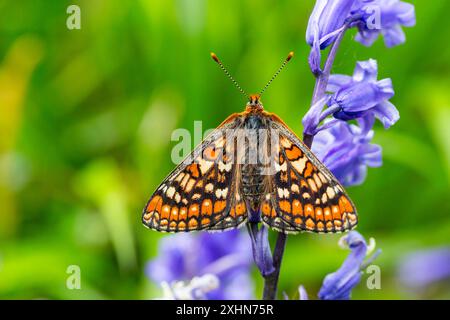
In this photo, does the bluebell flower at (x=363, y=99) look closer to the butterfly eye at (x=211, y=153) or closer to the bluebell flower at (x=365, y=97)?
the bluebell flower at (x=365, y=97)

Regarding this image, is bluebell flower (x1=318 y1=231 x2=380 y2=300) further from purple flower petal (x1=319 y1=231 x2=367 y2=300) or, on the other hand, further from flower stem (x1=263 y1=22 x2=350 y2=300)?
flower stem (x1=263 y1=22 x2=350 y2=300)

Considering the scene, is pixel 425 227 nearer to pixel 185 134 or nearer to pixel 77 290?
pixel 185 134

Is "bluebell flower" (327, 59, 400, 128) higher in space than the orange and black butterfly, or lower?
higher

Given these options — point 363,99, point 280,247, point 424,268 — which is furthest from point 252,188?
point 424,268

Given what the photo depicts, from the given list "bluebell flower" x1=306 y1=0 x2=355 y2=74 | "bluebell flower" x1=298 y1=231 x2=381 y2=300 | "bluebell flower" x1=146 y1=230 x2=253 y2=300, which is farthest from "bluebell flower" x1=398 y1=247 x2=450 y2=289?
"bluebell flower" x1=306 y1=0 x2=355 y2=74

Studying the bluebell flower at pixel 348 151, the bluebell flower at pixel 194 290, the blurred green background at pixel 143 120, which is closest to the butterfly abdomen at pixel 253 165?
the bluebell flower at pixel 348 151
